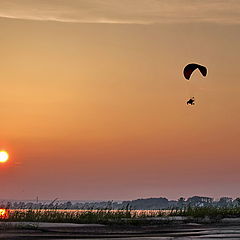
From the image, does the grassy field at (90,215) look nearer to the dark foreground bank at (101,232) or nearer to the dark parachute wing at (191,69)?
the dark foreground bank at (101,232)

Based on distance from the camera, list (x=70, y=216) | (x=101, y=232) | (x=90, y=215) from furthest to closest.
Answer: (x=90, y=215) < (x=70, y=216) < (x=101, y=232)

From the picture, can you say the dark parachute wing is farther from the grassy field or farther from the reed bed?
the reed bed

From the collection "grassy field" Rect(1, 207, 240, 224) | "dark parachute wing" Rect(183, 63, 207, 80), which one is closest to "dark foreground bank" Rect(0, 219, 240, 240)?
"grassy field" Rect(1, 207, 240, 224)

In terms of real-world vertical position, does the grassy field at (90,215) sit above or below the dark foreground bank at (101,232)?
above

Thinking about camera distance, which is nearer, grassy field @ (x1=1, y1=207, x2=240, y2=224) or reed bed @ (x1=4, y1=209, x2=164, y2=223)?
reed bed @ (x1=4, y1=209, x2=164, y2=223)

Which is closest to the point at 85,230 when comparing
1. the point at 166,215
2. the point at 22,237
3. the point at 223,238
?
the point at 22,237

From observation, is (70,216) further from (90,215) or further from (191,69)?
(191,69)

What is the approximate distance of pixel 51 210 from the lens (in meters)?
33.5

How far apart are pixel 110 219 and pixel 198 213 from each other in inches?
304

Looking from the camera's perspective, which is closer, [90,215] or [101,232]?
[101,232]

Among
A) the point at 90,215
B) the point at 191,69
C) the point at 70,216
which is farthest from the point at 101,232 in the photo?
the point at 191,69

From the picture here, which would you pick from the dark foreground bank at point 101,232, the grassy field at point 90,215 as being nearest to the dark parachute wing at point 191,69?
the dark foreground bank at point 101,232

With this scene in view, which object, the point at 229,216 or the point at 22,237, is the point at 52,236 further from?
the point at 229,216

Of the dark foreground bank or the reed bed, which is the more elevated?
the reed bed
